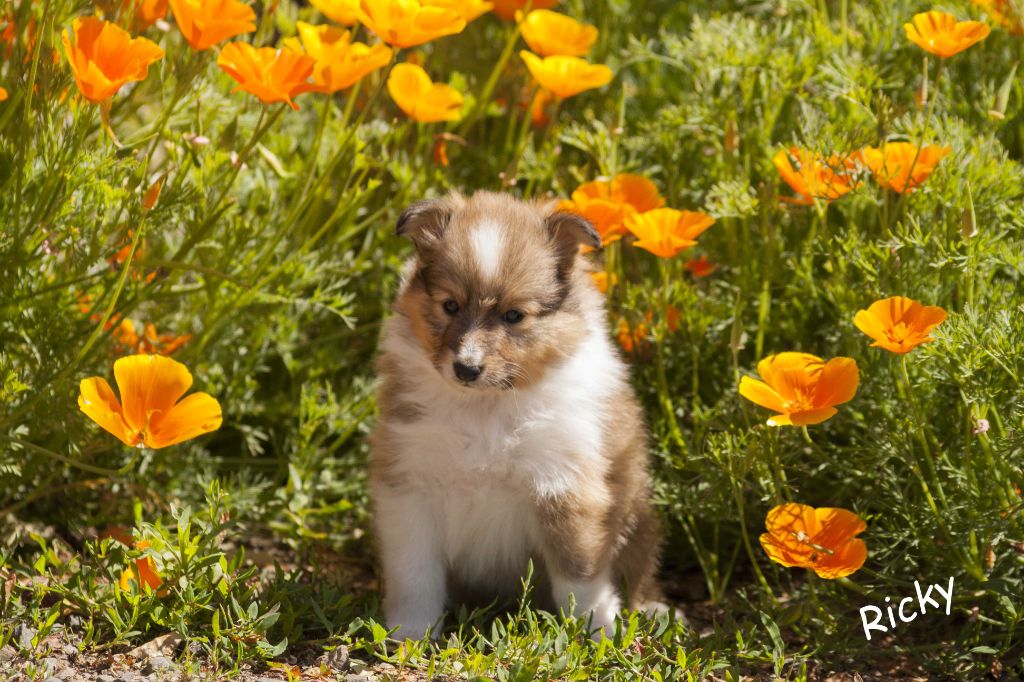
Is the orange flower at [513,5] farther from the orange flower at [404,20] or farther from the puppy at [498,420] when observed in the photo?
the puppy at [498,420]

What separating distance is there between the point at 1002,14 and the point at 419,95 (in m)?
2.14

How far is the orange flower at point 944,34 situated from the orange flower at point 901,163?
277 mm

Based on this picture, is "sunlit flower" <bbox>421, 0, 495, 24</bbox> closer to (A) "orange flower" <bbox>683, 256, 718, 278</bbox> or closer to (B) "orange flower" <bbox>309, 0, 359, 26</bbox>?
(B) "orange flower" <bbox>309, 0, 359, 26</bbox>

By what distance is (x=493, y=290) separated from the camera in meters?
3.39

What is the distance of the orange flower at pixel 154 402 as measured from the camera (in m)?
3.08

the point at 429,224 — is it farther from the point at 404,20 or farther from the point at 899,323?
the point at 899,323

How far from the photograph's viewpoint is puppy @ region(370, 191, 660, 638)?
3.43 m

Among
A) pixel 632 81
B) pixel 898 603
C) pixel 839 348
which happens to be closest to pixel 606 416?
pixel 839 348

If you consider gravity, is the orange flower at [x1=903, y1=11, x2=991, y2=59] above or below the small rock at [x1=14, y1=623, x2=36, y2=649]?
above

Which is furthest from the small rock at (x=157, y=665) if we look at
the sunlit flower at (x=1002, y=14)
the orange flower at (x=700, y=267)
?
the sunlit flower at (x=1002, y=14)

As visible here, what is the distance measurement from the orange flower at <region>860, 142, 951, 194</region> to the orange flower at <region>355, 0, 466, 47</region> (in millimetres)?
1292

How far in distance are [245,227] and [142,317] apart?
0.85 m

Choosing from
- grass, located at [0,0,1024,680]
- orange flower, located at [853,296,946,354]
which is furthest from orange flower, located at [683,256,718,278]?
orange flower, located at [853,296,946,354]

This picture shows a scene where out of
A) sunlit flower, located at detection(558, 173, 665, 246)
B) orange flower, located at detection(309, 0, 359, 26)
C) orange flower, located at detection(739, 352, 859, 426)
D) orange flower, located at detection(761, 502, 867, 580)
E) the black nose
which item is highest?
orange flower, located at detection(309, 0, 359, 26)
